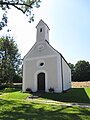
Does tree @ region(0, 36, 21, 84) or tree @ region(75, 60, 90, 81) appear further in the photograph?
tree @ region(75, 60, 90, 81)

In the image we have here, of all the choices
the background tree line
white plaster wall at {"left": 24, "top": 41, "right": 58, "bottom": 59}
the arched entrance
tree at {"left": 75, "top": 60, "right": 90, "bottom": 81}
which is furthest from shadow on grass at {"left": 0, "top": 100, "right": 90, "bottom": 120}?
tree at {"left": 75, "top": 60, "right": 90, "bottom": 81}

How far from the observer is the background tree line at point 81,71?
64.9 meters

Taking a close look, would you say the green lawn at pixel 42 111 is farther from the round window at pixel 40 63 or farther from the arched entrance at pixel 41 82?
the round window at pixel 40 63

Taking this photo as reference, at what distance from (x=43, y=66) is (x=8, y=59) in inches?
890

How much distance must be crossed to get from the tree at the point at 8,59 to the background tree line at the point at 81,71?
988 inches

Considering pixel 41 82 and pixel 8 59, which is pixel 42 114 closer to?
pixel 41 82

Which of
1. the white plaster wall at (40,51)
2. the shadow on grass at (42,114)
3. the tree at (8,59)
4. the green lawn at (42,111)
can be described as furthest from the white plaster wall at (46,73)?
the tree at (8,59)

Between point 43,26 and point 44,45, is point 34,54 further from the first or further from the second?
point 43,26

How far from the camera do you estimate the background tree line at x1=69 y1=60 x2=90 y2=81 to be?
213 feet

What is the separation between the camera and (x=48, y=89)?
25281 millimetres

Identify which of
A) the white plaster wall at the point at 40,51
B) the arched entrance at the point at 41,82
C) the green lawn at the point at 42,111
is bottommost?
the green lawn at the point at 42,111

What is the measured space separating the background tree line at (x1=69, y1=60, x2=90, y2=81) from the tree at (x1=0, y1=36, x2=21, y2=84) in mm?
25096

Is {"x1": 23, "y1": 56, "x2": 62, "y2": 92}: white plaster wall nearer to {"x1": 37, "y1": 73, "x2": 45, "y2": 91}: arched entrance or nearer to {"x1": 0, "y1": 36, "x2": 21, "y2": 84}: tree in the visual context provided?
{"x1": 37, "y1": 73, "x2": 45, "y2": 91}: arched entrance

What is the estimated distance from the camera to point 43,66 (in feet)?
86.9
